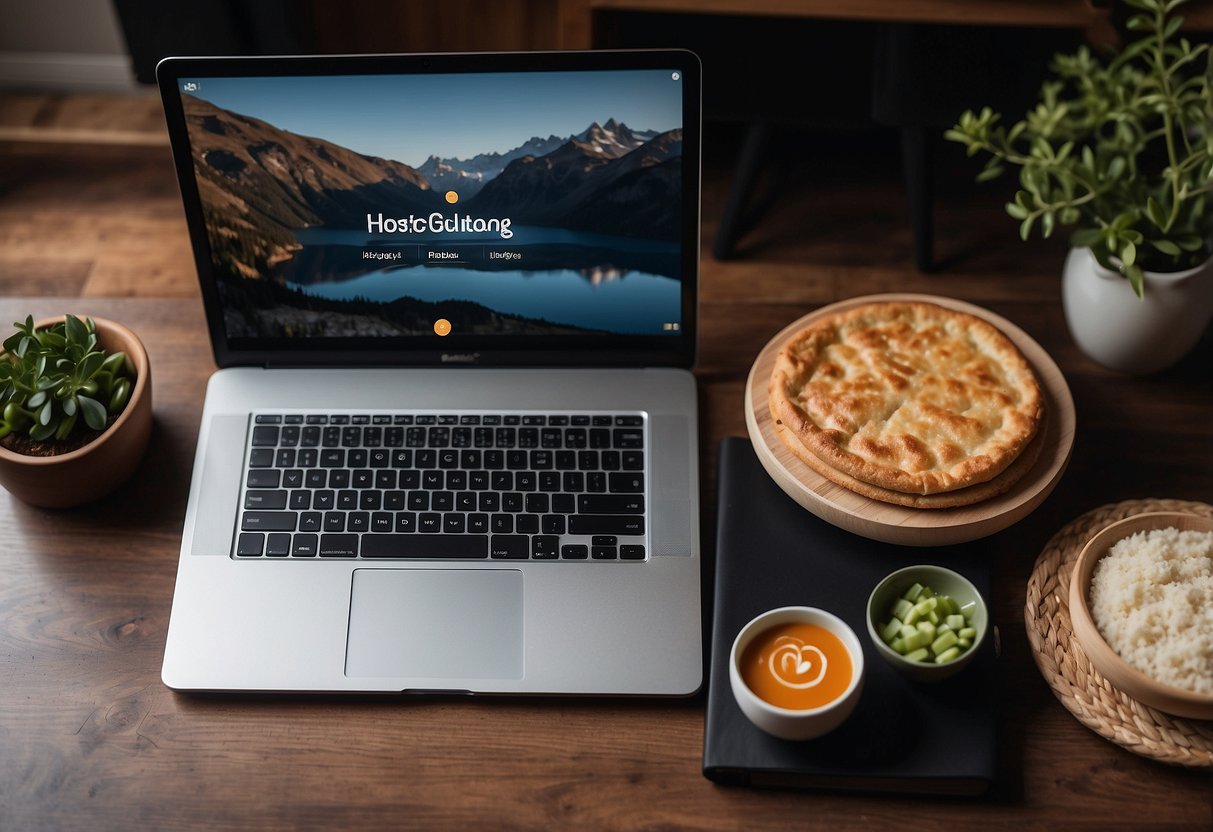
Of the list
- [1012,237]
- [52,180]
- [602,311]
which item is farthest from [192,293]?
[1012,237]

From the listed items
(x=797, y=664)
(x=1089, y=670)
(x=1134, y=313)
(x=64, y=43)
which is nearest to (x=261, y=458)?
(x=797, y=664)

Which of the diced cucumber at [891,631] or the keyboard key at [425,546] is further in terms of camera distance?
the keyboard key at [425,546]

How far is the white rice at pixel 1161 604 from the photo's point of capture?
91 cm

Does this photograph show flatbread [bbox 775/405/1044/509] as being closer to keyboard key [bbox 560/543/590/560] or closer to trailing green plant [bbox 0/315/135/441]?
keyboard key [bbox 560/543/590/560]

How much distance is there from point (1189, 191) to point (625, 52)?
23.6 inches

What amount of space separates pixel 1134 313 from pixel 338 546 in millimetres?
871

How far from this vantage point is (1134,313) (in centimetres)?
118

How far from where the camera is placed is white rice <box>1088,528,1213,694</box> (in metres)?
0.91

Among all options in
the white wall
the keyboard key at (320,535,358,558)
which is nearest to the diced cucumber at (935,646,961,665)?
the keyboard key at (320,535,358,558)

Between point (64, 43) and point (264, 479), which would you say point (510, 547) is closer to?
point (264, 479)

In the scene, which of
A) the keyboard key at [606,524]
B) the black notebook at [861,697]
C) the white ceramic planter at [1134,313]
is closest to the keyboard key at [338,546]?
the keyboard key at [606,524]

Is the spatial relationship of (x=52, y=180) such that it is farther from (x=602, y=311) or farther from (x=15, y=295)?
(x=602, y=311)

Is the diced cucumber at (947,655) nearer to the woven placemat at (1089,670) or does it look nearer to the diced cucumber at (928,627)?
the diced cucumber at (928,627)

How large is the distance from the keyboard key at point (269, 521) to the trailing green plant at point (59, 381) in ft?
0.56
